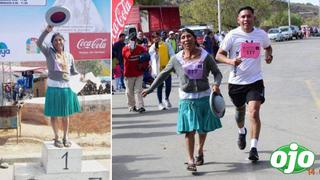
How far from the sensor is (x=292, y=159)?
7.46 m

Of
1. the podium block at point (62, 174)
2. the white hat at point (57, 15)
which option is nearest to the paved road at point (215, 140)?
the podium block at point (62, 174)

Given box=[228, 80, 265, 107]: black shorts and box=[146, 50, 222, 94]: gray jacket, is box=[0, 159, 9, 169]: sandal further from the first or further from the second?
box=[228, 80, 265, 107]: black shorts

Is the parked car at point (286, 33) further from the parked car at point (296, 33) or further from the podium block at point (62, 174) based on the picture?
the podium block at point (62, 174)

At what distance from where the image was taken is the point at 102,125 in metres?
6.06

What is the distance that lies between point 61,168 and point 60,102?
25.0 inches

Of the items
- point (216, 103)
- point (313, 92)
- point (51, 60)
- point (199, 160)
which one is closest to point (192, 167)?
point (199, 160)

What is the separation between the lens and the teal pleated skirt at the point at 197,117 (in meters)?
7.23

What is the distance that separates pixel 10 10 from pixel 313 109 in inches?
315

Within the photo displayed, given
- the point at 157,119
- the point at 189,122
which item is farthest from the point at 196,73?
the point at 157,119

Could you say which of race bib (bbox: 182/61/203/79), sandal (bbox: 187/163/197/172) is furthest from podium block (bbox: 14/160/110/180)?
race bib (bbox: 182/61/203/79)

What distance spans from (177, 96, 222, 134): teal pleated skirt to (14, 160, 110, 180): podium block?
1439 millimetres

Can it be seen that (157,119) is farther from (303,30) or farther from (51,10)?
(303,30)

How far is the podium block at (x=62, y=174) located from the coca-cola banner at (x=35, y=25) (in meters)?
1.09

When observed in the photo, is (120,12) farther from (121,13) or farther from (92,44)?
(92,44)
